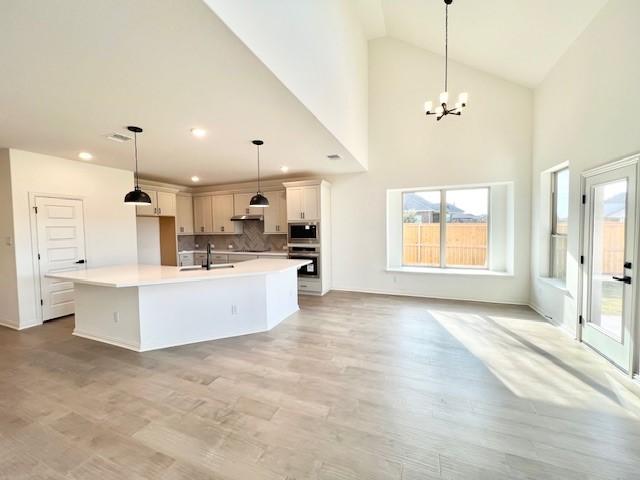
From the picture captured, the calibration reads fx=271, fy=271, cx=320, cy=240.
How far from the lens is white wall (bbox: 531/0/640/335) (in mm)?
2584

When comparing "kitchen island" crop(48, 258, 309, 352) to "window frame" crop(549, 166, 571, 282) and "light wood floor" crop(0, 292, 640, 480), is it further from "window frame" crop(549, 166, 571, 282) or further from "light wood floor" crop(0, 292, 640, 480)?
"window frame" crop(549, 166, 571, 282)

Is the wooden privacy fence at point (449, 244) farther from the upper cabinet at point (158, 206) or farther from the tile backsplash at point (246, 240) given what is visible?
the upper cabinet at point (158, 206)

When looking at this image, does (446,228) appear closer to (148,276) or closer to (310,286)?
(310,286)

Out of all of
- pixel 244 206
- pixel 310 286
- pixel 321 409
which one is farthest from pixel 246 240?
pixel 321 409

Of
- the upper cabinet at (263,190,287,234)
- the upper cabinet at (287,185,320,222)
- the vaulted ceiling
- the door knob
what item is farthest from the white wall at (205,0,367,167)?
the door knob

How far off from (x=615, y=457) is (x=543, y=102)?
4.70m

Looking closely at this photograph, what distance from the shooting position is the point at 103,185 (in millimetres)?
5043

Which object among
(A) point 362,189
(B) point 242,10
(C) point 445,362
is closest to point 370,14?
(A) point 362,189

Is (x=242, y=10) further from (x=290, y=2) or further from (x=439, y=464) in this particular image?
(x=439, y=464)

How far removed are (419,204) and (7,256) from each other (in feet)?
23.6

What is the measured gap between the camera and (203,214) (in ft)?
23.4

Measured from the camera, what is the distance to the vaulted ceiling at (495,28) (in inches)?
127

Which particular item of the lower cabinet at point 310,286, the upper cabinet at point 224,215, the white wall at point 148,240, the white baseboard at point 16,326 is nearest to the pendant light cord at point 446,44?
the lower cabinet at point 310,286

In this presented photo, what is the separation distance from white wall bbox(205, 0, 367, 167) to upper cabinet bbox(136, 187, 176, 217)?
15.1 feet
